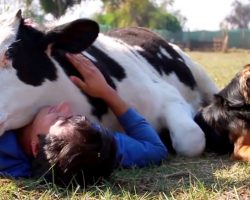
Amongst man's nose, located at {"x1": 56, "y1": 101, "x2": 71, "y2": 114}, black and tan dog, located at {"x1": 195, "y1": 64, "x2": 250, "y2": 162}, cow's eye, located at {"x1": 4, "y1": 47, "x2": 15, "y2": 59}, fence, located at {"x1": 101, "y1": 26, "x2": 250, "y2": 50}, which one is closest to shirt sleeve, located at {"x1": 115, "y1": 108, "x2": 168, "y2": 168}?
man's nose, located at {"x1": 56, "y1": 101, "x2": 71, "y2": 114}

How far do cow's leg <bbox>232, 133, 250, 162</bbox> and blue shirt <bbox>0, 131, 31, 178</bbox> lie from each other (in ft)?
4.52

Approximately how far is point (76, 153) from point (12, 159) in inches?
22.4

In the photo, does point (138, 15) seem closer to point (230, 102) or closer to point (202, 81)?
point (202, 81)

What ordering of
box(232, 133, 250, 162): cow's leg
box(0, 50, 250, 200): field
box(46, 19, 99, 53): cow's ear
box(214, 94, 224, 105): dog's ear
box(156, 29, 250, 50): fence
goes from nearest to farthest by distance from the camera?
box(0, 50, 250, 200): field
box(46, 19, 99, 53): cow's ear
box(232, 133, 250, 162): cow's leg
box(214, 94, 224, 105): dog's ear
box(156, 29, 250, 50): fence

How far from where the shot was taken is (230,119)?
13.8ft

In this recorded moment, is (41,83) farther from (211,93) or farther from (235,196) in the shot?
(211,93)

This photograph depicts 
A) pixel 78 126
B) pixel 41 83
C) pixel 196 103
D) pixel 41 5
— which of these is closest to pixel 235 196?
pixel 78 126

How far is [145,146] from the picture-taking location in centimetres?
355

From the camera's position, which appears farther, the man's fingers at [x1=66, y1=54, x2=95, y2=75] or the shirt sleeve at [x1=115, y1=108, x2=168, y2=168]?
the man's fingers at [x1=66, y1=54, x2=95, y2=75]

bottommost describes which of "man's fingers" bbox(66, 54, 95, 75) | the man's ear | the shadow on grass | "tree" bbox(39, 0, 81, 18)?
"tree" bbox(39, 0, 81, 18)

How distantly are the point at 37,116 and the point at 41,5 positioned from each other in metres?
31.4

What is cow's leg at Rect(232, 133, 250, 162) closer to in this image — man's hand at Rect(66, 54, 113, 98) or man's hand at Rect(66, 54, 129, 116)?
man's hand at Rect(66, 54, 129, 116)

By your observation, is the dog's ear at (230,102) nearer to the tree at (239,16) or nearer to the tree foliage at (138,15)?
the tree foliage at (138,15)

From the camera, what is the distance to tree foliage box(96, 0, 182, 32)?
53.3 metres
